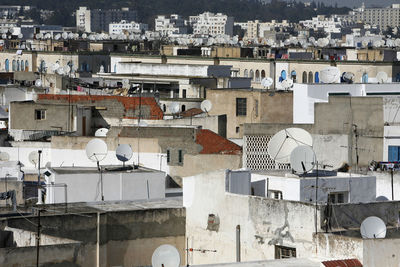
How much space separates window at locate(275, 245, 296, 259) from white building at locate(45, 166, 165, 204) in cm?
598

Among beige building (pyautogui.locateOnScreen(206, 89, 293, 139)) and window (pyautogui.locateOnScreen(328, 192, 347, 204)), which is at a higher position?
beige building (pyautogui.locateOnScreen(206, 89, 293, 139))

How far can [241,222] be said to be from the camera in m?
19.2

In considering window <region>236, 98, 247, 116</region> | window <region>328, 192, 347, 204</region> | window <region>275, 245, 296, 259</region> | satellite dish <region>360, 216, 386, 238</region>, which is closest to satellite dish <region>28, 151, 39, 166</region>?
window <region>236, 98, 247, 116</region>

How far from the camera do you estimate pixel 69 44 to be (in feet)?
285

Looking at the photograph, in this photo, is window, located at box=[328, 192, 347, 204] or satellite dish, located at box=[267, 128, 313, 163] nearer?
window, located at box=[328, 192, 347, 204]

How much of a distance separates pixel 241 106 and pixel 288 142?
17.8m

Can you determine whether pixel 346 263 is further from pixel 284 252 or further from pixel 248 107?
pixel 248 107

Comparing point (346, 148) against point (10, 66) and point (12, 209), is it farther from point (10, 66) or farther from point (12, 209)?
point (10, 66)

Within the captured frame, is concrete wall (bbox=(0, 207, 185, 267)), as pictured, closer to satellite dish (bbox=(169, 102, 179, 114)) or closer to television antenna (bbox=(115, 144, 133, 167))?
television antenna (bbox=(115, 144, 133, 167))

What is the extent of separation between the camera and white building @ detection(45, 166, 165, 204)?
23.8 metres

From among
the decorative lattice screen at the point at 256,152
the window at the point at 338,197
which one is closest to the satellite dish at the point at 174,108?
the decorative lattice screen at the point at 256,152

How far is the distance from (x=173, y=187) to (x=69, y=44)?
59067 millimetres

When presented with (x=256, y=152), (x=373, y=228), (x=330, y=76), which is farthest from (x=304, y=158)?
(x=330, y=76)

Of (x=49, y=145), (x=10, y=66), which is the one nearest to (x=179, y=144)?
(x=49, y=145)
